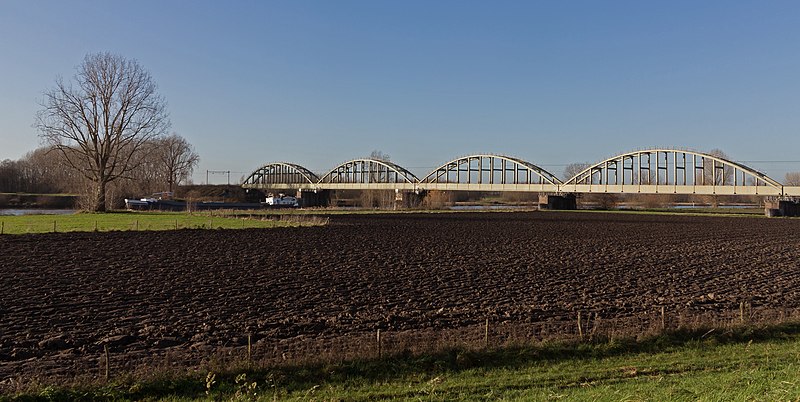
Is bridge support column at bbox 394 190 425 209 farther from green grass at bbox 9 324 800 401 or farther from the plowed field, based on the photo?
green grass at bbox 9 324 800 401

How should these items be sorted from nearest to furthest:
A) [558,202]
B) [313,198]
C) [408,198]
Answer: [558,202] → [408,198] → [313,198]

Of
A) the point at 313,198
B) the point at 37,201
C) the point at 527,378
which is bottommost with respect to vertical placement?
the point at 527,378

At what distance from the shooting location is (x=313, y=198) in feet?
516

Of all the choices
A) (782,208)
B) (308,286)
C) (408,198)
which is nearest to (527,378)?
(308,286)

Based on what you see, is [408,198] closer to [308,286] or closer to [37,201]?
[37,201]

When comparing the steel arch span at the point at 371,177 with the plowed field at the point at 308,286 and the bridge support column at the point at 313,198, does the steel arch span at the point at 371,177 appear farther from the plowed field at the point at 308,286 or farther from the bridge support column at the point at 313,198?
the plowed field at the point at 308,286

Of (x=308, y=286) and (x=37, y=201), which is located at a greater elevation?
(x=37, y=201)

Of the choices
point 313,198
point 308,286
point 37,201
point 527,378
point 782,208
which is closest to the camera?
point 527,378

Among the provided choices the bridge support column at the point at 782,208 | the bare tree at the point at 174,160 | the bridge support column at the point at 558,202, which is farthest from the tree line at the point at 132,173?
the bridge support column at the point at 782,208

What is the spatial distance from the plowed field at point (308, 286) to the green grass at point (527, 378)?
6.00ft

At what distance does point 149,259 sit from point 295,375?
20441 mm

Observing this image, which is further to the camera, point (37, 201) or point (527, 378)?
point (37, 201)

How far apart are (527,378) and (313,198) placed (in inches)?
5855

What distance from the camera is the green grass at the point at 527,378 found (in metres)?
9.49
